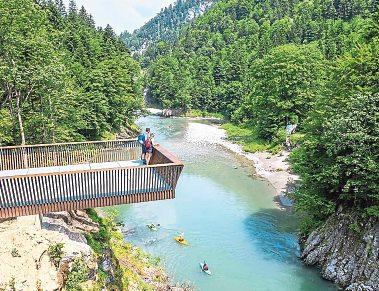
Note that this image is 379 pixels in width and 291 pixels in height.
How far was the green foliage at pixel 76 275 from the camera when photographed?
1205 centimetres

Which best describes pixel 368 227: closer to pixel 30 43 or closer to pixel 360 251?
pixel 360 251

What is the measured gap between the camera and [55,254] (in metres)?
12.3

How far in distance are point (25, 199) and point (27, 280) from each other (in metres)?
2.85

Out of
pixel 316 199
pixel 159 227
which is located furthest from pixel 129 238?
pixel 316 199

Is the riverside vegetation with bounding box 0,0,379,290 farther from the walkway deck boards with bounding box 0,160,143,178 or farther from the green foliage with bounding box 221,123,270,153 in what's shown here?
the walkway deck boards with bounding box 0,160,143,178

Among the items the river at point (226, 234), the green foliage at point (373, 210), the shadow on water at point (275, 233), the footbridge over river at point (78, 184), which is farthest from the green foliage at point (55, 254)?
the green foliage at point (373, 210)

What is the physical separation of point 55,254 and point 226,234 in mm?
14844

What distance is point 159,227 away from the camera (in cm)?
2591

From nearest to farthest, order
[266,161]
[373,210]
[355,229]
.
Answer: [373,210]
[355,229]
[266,161]

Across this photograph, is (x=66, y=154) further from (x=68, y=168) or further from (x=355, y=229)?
(x=355, y=229)

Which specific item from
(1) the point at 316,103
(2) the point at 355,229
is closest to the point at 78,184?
(2) the point at 355,229

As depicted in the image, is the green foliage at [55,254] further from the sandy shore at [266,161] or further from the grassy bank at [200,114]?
the grassy bank at [200,114]

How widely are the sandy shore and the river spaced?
1256mm

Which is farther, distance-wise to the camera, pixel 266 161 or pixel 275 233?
pixel 266 161
